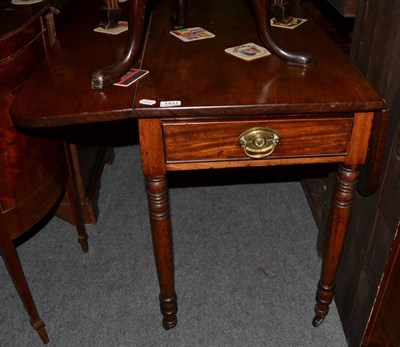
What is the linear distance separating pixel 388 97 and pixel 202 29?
616 millimetres

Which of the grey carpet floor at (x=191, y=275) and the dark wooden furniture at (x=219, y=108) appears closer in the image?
the dark wooden furniture at (x=219, y=108)

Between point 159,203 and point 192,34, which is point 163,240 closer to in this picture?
point 159,203

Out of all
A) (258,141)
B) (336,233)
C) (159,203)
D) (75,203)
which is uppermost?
(258,141)

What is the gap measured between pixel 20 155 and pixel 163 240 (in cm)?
48

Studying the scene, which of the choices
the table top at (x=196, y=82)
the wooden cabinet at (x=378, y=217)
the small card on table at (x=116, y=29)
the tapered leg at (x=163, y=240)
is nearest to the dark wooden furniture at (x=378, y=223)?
the wooden cabinet at (x=378, y=217)

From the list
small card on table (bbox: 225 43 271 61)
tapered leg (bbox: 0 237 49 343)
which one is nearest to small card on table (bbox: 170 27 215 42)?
small card on table (bbox: 225 43 271 61)

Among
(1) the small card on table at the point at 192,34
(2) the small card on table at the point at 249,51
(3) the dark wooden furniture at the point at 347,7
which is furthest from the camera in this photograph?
(3) the dark wooden furniture at the point at 347,7

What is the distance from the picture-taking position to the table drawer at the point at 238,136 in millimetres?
1255

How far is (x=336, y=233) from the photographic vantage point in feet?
4.89

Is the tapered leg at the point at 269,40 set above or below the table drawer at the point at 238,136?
above

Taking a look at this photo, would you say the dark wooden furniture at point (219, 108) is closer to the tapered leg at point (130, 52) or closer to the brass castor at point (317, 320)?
the tapered leg at point (130, 52)

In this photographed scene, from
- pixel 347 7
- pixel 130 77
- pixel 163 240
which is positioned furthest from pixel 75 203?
pixel 347 7

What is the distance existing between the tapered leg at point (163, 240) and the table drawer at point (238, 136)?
4.0 inches

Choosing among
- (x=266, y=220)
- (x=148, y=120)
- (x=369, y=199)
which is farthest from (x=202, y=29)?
(x=266, y=220)
